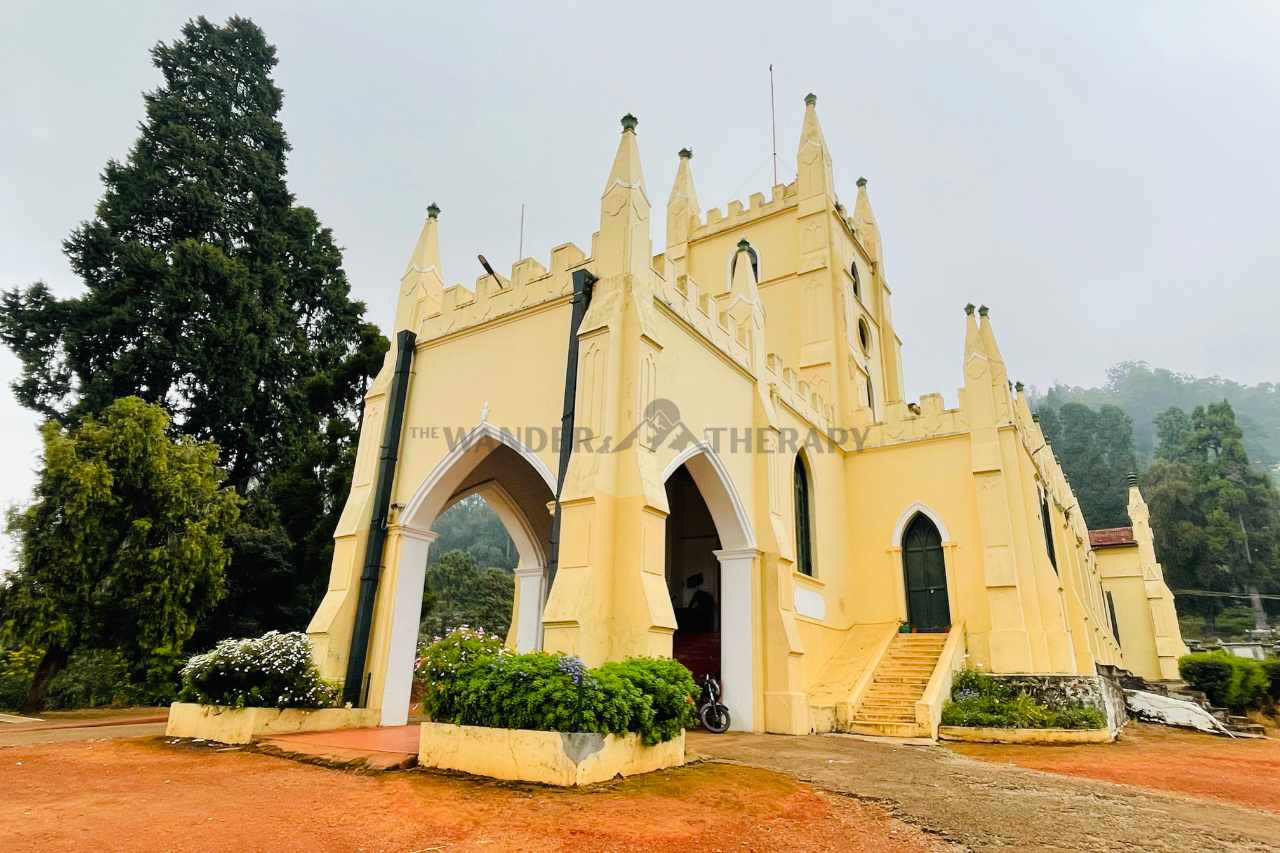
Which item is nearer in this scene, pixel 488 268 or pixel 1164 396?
pixel 488 268

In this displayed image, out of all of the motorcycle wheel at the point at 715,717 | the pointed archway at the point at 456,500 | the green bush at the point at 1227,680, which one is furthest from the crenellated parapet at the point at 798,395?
the green bush at the point at 1227,680

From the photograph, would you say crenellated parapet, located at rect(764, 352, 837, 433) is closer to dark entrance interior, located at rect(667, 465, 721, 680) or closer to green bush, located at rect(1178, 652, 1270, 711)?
dark entrance interior, located at rect(667, 465, 721, 680)

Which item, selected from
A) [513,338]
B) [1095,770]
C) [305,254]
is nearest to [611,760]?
[1095,770]

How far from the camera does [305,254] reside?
84.7 feet

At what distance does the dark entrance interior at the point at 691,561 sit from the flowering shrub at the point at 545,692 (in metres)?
8.98

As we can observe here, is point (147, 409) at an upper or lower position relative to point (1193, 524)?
lower

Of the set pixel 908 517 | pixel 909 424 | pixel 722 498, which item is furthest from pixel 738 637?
pixel 909 424

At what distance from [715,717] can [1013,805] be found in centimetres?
563

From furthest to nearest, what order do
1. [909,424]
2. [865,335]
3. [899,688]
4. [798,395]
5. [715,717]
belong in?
[865,335] < [909,424] < [798,395] < [899,688] < [715,717]

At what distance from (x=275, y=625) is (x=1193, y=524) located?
56273 mm

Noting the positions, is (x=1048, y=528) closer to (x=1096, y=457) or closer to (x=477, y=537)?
(x=1096, y=457)

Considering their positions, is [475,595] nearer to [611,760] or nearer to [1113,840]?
[611,760]

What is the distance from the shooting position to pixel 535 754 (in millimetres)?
5848

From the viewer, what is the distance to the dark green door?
1486 cm
